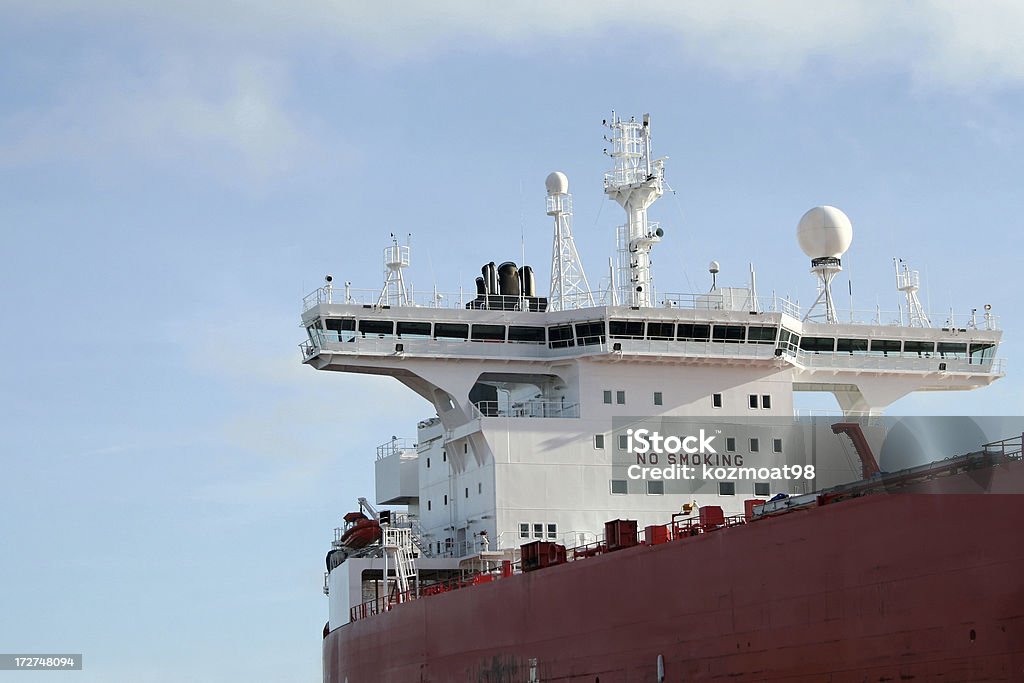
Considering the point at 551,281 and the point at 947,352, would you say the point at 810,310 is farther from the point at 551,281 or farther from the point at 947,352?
the point at 551,281

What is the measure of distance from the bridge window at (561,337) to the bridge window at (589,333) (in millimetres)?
214

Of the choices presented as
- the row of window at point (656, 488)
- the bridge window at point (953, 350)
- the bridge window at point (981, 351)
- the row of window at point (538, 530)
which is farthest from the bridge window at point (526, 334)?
the bridge window at point (981, 351)

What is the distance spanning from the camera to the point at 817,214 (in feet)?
118

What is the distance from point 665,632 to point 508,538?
30.0 feet

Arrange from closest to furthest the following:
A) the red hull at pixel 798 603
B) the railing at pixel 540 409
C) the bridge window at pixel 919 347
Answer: the red hull at pixel 798 603 < the railing at pixel 540 409 < the bridge window at pixel 919 347

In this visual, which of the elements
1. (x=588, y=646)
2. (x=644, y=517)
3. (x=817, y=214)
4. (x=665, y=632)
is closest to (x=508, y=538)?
(x=644, y=517)

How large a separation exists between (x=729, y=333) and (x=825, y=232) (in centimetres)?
427

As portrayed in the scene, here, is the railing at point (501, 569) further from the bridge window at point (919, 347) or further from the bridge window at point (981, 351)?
the bridge window at point (981, 351)

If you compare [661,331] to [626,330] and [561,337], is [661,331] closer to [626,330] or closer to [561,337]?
[626,330]

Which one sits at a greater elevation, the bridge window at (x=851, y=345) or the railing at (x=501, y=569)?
the bridge window at (x=851, y=345)

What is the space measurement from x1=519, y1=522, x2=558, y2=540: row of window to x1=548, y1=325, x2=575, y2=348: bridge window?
444 centimetres

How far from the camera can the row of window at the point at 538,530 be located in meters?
31.8

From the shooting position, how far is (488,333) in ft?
112

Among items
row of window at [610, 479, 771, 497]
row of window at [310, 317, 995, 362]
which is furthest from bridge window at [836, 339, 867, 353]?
row of window at [610, 479, 771, 497]
